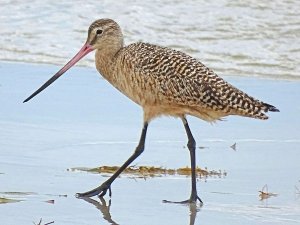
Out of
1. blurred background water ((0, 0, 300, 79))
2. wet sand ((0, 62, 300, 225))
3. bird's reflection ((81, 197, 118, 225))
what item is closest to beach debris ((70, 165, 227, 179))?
wet sand ((0, 62, 300, 225))

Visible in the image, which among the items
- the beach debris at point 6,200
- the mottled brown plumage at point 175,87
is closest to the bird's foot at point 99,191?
the beach debris at point 6,200

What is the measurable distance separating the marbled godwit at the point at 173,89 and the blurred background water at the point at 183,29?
4202 mm

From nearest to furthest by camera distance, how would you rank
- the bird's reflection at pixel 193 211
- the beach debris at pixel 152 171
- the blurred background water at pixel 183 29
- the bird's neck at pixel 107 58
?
the bird's reflection at pixel 193 211, the beach debris at pixel 152 171, the bird's neck at pixel 107 58, the blurred background water at pixel 183 29

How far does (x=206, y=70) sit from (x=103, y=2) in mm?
7811

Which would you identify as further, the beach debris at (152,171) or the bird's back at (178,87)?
the beach debris at (152,171)

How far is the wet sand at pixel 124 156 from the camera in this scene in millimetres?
6730

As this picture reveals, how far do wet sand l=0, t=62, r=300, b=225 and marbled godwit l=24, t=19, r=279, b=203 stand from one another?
0.24m

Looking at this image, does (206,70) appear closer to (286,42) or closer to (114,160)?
(114,160)

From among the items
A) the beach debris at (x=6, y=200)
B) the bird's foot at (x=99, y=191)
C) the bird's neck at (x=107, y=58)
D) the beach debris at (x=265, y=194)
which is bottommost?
the beach debris at (x=6, y=200)

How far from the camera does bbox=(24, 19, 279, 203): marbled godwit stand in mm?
7383

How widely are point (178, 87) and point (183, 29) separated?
6.54 metres

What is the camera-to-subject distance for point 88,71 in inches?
464

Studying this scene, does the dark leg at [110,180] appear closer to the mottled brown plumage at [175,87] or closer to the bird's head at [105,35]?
the mottled brown plumage at [175,87]

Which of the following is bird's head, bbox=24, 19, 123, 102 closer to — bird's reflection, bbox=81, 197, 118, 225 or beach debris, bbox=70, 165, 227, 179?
beach debris, bbox=70, 165, 227, 179
